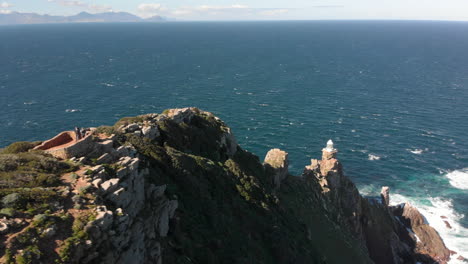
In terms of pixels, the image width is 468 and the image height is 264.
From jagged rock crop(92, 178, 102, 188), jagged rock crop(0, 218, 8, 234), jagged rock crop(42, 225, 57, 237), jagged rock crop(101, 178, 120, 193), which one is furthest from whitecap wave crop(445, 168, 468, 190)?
jagged rock crop(0, 218, 8, 234)

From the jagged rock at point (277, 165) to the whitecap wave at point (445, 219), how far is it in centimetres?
3816

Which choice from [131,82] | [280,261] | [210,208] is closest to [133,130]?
[210,208]

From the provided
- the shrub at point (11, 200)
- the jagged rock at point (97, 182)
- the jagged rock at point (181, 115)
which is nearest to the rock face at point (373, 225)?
the jagged rock at point (181, 115)

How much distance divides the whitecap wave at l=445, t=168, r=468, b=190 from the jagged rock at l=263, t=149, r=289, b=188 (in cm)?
5615

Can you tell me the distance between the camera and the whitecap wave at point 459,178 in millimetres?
84875

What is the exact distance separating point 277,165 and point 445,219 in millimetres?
48526

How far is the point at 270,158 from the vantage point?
63344 millimetres

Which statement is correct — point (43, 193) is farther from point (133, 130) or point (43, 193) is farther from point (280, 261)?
point (280, 261)

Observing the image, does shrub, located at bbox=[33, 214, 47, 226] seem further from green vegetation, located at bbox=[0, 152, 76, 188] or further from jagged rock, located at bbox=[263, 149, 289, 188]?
jagged rock, located at bbox=[263, 149, 289, 188]

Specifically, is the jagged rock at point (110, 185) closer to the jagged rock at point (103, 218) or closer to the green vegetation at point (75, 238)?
the jagged rock at point (103, 218)

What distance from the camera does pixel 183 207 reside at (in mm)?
31391

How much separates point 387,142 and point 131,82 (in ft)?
403

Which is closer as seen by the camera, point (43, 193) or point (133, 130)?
point (43, 193)

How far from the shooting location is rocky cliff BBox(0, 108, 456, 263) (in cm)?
1898
